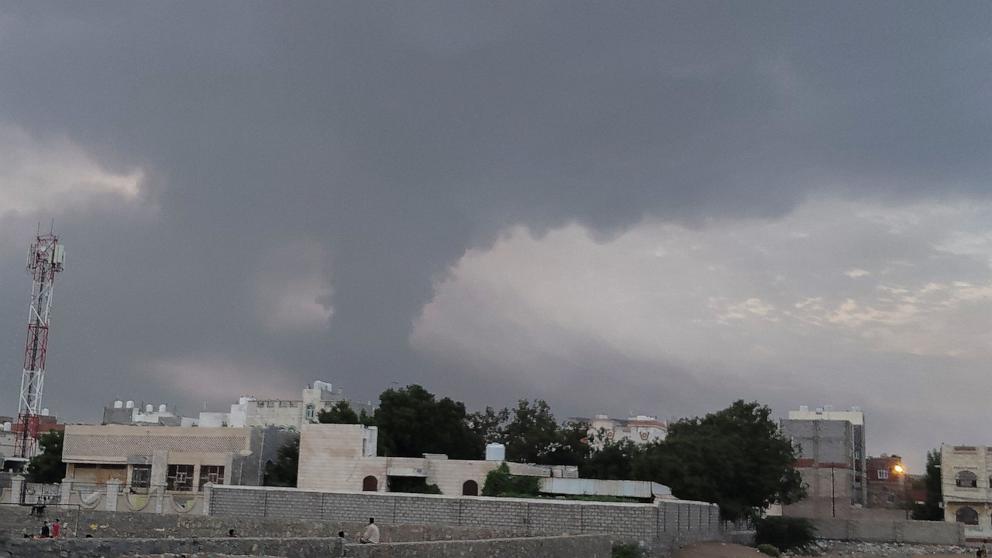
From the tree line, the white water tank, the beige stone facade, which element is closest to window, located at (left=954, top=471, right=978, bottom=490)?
the tree line

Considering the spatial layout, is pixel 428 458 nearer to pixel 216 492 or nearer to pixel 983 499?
pixel 216 492

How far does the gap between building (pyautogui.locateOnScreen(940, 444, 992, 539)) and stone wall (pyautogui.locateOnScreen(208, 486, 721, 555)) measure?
38822 millimetres

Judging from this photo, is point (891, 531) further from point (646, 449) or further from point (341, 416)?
point (341, 416)

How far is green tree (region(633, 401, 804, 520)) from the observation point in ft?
167

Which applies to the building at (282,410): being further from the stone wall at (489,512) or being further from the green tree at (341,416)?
the stone wall at (489,512)

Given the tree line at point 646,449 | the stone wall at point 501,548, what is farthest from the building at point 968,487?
the stone wall at point 501,548

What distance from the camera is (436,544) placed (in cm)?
2089

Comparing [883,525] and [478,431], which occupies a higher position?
[478,431]

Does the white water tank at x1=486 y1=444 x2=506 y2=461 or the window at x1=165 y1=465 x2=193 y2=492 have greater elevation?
the white water tank at x1=486 y1=444 x2=506 y2=461

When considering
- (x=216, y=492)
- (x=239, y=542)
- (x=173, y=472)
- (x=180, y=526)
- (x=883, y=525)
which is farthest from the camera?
(x=883, y=525)

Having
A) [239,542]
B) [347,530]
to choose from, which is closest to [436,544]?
[239,542]

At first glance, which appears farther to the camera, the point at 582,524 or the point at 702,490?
the point at 702,490

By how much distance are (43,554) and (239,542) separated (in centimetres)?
363

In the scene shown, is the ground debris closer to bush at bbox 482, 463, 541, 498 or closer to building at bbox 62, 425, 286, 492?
bush at bbox 482, 463, 541, 498
